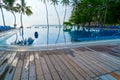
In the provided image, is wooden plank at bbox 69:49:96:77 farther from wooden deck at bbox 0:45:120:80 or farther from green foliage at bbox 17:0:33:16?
green foliage at bbox 17:0:33:16

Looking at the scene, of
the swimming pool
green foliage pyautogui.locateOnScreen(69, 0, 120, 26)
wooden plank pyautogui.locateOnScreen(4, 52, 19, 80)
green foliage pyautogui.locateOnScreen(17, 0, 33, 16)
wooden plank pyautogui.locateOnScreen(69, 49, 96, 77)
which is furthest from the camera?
green foliage pyautogui.locateOnScreen(17, 0, 33, 16)

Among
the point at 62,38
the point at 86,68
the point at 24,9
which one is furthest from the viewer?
the point at 24,9

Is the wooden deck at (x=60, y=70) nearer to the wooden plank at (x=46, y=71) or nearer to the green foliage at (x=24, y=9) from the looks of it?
the wooden plank at (x=46, y=71)

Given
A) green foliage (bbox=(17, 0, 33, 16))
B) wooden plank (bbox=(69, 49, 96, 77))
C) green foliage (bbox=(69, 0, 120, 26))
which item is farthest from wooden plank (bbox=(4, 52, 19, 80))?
green foliage (bbox=(17, 0, 33, 16))

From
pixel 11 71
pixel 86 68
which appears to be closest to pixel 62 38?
pixel 86 68

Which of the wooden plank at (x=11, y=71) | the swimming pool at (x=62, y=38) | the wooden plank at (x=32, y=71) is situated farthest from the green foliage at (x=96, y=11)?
the wooden plank at (x=11, y=71)

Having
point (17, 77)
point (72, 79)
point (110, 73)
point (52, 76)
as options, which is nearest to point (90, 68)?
point (110, 73)

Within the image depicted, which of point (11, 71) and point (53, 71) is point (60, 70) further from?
point (11, 71)

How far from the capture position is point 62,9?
24578 millimetres

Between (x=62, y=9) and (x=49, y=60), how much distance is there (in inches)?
857

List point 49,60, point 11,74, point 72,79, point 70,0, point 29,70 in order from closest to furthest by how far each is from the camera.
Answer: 1. point 72,79
2. point 11,74
3. point 29,70
4. point 49,60
5. point 70,0

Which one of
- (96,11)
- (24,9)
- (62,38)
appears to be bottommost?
(62,38)

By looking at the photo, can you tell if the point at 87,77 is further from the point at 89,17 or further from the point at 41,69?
the point at 89,17

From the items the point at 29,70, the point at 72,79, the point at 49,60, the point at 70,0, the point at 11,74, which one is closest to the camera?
the point at 72,79
